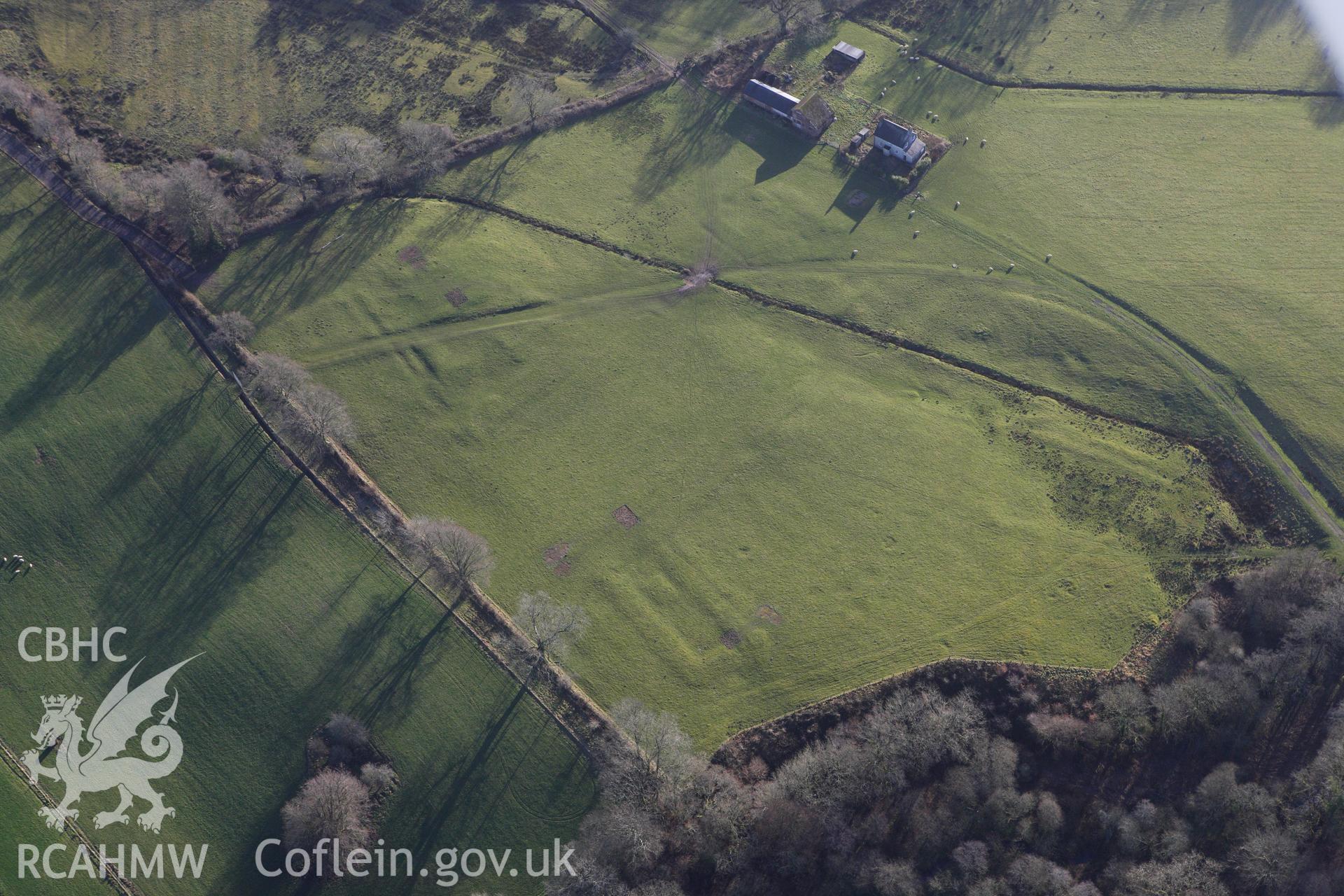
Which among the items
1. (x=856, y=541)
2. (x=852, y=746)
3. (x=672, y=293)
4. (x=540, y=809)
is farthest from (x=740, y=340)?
(x=540, y=809)

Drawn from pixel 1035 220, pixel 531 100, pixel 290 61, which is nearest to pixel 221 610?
pixel 531 100

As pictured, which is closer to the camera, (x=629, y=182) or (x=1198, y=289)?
(x=1198, y=289)

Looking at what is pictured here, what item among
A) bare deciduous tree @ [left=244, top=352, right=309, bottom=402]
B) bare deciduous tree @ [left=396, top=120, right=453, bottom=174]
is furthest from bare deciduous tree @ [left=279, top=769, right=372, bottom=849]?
bare deciduous tree @ [left=396, top=120, right=453, bottom=174]

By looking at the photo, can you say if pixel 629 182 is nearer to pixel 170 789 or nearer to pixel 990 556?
pixel 990 556

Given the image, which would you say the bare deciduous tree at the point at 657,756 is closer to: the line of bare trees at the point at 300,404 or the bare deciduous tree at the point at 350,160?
the line of bare trees at the point at 300,404

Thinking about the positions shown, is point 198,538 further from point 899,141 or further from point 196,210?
point 899,141

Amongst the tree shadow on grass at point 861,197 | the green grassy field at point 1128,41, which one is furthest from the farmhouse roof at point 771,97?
the green grassy field at point 1128,41
